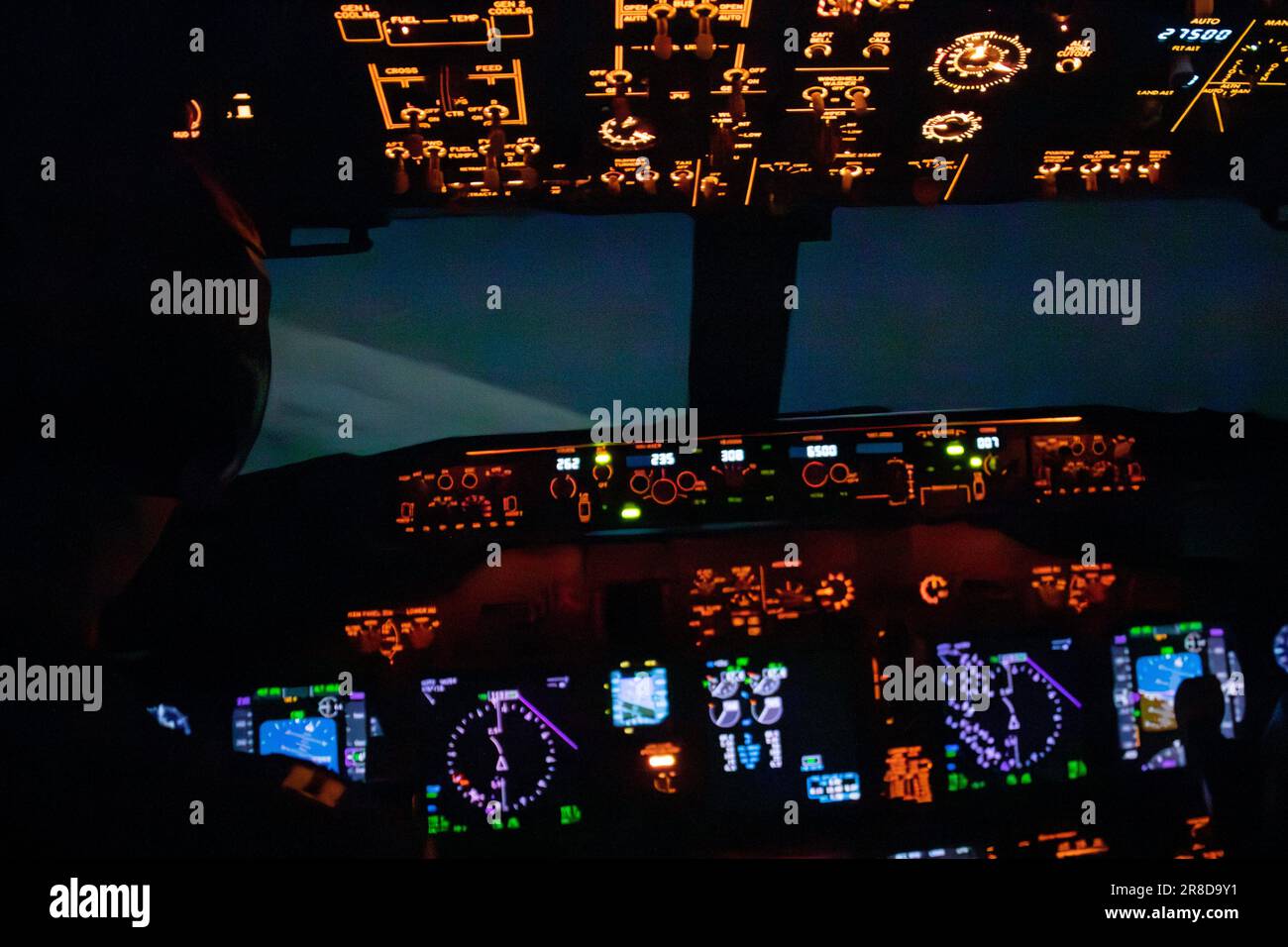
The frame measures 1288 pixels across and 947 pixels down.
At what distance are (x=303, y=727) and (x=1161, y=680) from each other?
2.74 meters

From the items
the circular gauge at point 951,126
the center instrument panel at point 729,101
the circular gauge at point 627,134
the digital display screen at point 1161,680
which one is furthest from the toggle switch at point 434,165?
the digital display screen at point 1161,680

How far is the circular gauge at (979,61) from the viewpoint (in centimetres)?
195

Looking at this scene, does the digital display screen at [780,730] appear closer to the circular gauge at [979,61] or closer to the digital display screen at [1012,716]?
the digital display screen at [1012,716]

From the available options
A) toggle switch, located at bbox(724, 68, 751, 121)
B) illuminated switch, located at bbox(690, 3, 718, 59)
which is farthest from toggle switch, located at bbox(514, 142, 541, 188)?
illuminated switch, located at bbox(690, 3, 718, 59)

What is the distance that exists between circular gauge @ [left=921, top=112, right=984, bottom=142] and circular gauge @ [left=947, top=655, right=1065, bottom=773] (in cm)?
160

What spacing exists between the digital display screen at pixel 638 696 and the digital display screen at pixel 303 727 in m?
0.79

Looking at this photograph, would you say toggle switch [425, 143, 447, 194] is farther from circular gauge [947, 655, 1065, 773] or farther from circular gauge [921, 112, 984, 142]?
circular gauge [947, 655, 1065, 773]

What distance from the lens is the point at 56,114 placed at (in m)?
2.06

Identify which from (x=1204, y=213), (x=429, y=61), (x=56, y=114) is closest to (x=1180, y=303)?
(x=1204, y=213)

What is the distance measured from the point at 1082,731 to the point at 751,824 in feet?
3.64

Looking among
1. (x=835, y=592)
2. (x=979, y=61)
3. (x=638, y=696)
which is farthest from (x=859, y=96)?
(x=638, y=696)

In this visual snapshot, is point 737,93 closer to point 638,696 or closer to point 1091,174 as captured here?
point 1091,174

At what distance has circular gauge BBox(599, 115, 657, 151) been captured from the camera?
223 cm

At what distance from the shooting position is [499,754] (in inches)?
116
